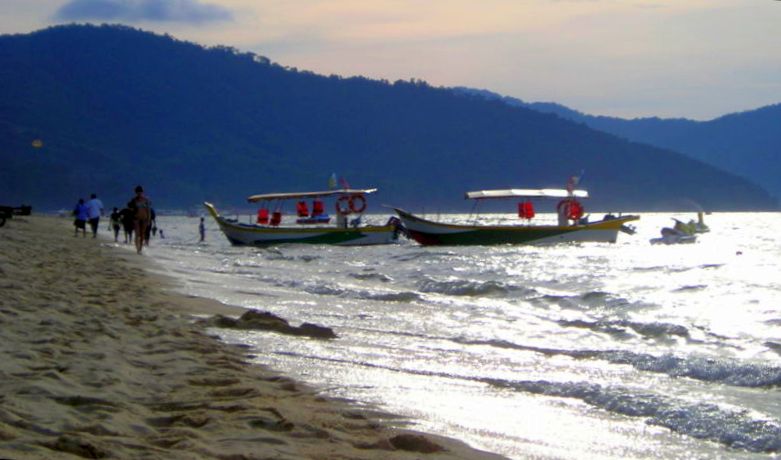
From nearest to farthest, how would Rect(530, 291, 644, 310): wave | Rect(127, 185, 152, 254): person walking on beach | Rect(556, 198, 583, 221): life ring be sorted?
Rect(530, 291, 644, 310): wave < Rect(127, 185, 152, 254): person walking on beach < Rect(556, 198, 583, 221): life ring

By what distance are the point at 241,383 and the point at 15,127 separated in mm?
128534

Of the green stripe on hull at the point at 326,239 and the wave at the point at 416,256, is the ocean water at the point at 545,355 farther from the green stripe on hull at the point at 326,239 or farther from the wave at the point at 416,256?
the green stripe on hull at the point at 326,239

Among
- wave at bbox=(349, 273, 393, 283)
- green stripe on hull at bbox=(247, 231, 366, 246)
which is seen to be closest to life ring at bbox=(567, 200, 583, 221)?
green stripe on hull at bbox=(247, 231, 366, 246)

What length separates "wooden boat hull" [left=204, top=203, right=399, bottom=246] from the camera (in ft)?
115

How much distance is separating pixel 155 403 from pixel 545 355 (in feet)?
14.7

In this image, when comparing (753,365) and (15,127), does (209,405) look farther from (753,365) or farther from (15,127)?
(15,127)

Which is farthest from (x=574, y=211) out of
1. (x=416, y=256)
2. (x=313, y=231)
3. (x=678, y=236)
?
(x=678, y=236)

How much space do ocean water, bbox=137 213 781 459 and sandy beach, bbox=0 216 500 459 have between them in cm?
42

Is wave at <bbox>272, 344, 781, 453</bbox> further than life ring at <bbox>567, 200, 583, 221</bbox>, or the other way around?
life ring at <bbox>567, 200, 583, 221</bbox>

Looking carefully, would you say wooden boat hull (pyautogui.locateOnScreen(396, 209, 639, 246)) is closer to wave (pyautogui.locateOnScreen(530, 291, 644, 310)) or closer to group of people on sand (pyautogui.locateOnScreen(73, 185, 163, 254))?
group of people on sand (pyautogui.locateOnScreen(73, 185, 163, 254))

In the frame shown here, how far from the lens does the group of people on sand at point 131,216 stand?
21812 millimetres

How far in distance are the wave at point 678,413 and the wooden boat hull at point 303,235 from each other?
91.6ft

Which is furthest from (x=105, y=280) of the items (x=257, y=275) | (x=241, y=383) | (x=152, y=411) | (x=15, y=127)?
(x=15, y=127)

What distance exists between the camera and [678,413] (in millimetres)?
6441
